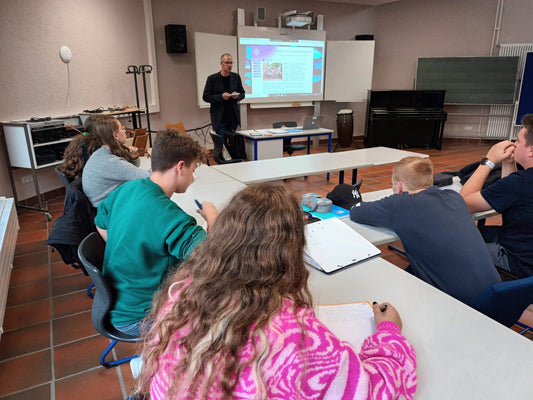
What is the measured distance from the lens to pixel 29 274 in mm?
2736

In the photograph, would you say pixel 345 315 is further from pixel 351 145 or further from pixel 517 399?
pixel 351 145

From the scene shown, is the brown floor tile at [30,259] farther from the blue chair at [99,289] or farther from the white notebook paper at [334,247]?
the white notebook paper at [334,247]

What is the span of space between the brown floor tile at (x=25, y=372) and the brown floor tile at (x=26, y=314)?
32 cm

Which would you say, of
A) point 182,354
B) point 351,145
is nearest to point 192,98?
point 351,145

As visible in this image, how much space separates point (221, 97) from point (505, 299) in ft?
14.5

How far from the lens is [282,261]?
73 cm

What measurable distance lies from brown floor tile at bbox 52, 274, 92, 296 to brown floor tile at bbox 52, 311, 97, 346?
333 mm

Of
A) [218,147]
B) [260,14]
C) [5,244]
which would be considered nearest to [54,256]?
[5,244]

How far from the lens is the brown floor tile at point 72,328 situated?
2064 millimetres

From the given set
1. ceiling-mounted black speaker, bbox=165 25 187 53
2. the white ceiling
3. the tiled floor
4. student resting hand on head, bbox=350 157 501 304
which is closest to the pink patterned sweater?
student resting hand on head, bbox=350 157 501 304

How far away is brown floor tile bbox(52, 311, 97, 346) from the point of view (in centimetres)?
206

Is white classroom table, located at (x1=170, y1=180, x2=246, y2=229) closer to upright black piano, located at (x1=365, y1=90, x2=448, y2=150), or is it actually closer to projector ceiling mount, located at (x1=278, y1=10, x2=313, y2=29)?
projector ceiling mount, located at (x1=278, y1=10, x2=313, y2=29)

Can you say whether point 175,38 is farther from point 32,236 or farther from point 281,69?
point 32,236

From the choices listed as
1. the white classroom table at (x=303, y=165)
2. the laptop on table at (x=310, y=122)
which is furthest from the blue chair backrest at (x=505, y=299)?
the laptop on table at (x=310, y=122)
